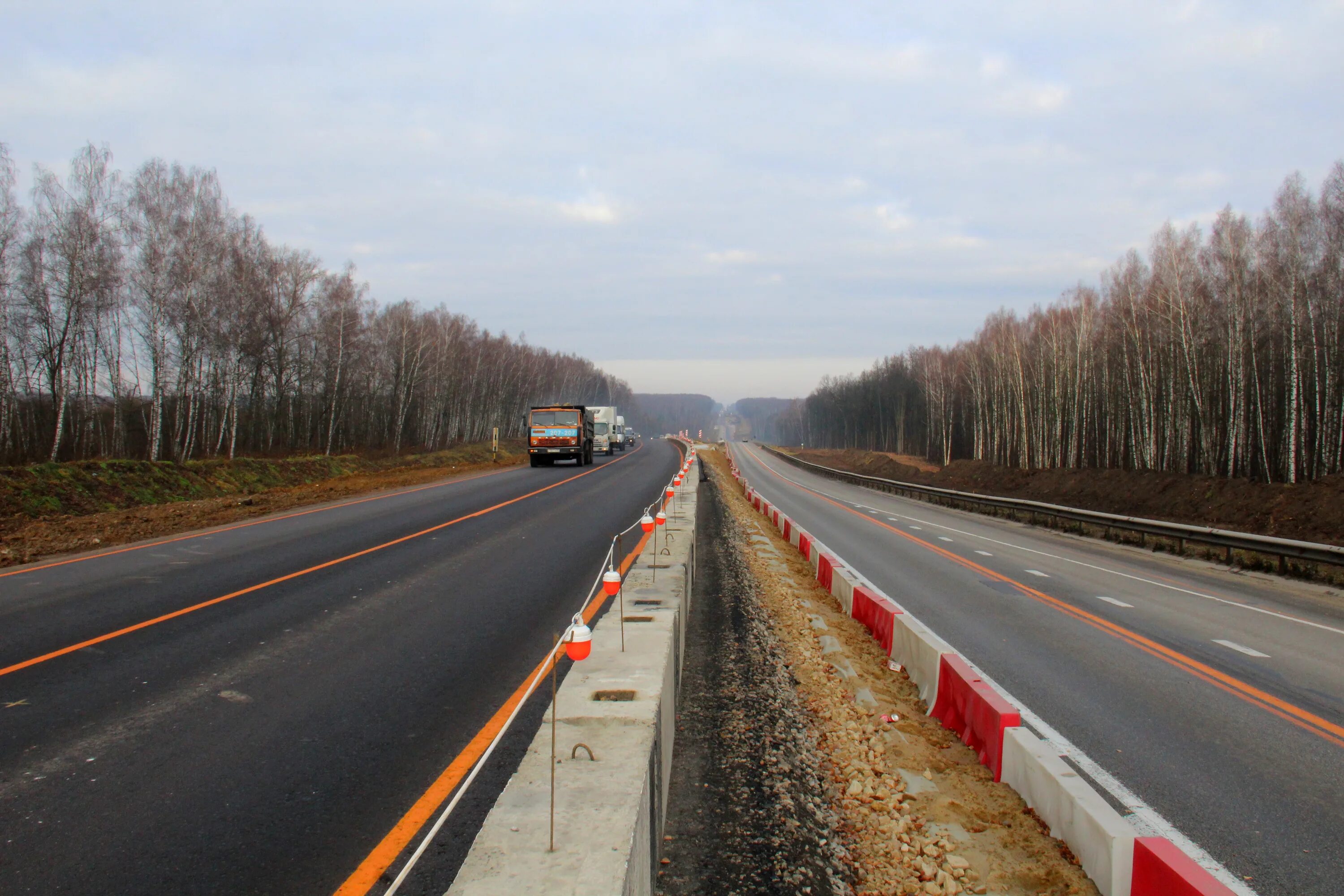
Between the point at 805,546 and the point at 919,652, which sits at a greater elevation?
the point at 919,652

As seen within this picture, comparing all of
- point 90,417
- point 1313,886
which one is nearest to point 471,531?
point 1313,886

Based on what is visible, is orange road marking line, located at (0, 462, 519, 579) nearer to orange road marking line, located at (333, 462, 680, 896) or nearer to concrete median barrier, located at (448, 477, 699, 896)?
orange road marking line, located at (333, 462, 680, 896)

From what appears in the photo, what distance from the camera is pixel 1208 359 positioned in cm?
3559

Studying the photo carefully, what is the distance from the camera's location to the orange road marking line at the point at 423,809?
10.6ft

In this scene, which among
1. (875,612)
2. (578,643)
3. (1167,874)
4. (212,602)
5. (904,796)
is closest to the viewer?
(1167,874)

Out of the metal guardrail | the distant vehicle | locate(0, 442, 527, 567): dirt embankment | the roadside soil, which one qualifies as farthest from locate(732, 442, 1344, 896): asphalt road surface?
the distant vehicle

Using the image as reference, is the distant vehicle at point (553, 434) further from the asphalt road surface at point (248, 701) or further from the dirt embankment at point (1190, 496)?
the asphalt road surface at point (248, 701)

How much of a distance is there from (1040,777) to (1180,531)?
1532 cm

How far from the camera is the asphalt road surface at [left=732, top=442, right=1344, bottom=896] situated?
4246 mm

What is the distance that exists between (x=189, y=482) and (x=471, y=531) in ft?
45.7

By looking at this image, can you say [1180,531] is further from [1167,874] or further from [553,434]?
[553,434]

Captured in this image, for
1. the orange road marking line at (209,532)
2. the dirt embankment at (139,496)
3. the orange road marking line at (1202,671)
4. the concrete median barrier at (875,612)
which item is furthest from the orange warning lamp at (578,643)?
the dirt embankment at (139,496)

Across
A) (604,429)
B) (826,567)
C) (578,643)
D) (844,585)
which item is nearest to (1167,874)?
(578,643)

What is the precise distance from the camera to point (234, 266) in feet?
120
